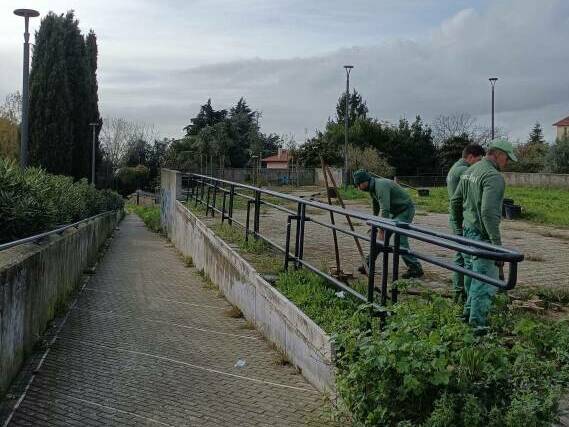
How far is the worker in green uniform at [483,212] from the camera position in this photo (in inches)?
179

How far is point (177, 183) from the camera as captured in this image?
69.1 feet

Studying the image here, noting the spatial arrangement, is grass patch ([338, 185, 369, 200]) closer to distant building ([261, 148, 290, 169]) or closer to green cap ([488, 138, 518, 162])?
green cap ([488, 138, 518, 162])

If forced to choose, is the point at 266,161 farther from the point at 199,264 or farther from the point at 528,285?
the point at 528,285

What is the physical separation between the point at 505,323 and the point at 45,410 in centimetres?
351

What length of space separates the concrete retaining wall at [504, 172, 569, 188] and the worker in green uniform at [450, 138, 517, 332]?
30.0 metres

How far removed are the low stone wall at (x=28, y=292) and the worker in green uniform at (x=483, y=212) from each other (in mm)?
3588

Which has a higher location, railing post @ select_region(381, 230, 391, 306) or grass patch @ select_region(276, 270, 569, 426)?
railing post @ select_region(381, 230, 391, 306)

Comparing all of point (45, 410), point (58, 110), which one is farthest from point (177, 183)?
point (58, 110)

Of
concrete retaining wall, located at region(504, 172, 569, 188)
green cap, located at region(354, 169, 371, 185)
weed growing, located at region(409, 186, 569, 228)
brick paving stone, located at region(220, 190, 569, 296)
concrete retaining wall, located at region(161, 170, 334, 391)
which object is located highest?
concrete retaining wall, located at region(504, 172, 569, 188)

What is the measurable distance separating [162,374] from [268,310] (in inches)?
55.2

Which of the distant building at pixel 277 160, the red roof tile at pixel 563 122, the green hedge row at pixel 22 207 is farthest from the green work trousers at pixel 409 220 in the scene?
the red roof tile at pixel 563 122

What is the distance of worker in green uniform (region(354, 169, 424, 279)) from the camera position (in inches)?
286

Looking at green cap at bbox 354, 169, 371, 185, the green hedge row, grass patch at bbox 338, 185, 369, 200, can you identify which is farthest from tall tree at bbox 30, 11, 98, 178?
green cap at bbox 354, 169, 371, 185

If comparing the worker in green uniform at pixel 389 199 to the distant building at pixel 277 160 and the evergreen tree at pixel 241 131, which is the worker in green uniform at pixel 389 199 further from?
the distant building at pixel 277 160
